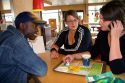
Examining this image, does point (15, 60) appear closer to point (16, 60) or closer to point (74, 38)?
point (16, 60)

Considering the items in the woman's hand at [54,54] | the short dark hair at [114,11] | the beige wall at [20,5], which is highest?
the beige wall at [20,5]

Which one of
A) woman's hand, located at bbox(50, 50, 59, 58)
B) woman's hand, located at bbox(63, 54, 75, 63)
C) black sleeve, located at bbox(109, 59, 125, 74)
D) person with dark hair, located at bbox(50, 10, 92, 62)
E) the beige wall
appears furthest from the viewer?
the beige wall

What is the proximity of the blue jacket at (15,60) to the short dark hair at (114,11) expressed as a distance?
636 millimetres

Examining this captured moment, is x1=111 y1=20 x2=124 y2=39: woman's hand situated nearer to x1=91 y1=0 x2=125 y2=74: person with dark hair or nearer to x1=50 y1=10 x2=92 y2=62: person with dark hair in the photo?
x1=91 y1=0 x2=125 y2=74: person with dark hair

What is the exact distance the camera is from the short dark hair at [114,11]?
122 cm

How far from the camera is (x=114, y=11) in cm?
123

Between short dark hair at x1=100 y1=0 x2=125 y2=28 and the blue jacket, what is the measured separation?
636mm

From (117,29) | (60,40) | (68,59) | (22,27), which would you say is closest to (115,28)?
(117,29)

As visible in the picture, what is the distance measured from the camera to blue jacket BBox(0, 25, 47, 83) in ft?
3.40

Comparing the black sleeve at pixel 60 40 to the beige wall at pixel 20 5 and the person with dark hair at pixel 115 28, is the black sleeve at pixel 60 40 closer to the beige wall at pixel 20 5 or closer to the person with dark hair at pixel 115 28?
the beige wall at pixel 20 5

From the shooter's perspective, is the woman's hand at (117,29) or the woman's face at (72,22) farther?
the woman's face at (72,22)

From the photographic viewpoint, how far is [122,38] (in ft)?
4.56

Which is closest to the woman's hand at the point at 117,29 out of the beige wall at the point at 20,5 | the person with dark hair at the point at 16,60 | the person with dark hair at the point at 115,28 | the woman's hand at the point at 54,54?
the person with dark hair at the point at 115,28

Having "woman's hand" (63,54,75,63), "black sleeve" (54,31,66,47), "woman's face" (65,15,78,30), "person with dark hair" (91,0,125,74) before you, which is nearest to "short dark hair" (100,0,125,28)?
"person with dark hair" (91,0,125,74)
